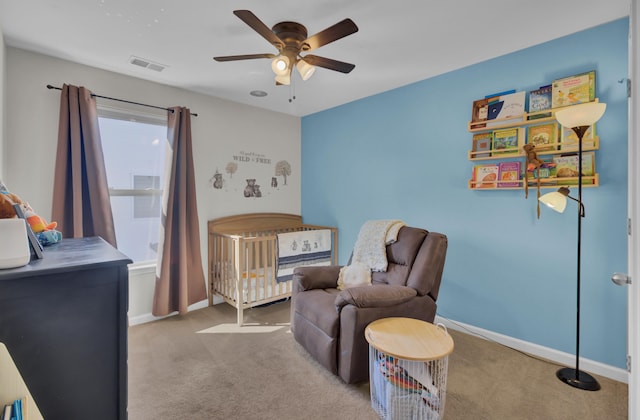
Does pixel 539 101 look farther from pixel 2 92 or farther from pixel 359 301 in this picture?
pixel 2 92

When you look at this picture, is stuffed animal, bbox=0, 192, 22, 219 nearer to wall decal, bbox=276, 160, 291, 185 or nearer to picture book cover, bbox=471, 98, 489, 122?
picture book cover, bbox=471, 98, 489, 122

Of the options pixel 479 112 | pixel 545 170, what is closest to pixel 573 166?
pixel 545 170

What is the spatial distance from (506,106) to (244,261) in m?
2.89

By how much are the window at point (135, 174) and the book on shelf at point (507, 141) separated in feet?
10.3

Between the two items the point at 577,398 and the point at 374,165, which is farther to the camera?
the point at 374,165

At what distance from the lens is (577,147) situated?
2152 millimetres

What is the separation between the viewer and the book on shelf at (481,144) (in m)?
2.59

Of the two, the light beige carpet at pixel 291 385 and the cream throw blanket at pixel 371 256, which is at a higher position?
the cream throw blanket at pixel 371 256

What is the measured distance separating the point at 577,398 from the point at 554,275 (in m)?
0.81

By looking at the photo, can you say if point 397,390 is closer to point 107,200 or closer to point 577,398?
point 577,398

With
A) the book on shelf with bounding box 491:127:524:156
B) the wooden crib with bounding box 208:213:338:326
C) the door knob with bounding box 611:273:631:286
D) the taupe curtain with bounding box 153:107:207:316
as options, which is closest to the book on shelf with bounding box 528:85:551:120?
the book on shelf with bounding box 491:127:524:156

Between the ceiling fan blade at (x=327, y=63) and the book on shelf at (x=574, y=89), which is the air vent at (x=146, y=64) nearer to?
the ceiling fan blade at (x=327, y=63)

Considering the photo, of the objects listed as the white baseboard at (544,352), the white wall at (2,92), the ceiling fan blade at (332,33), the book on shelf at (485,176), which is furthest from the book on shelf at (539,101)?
the white wall at (2,92)

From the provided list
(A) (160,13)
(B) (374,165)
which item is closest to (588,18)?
(B) (374,165)
